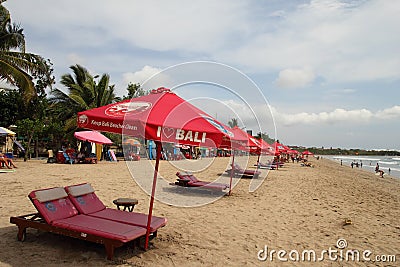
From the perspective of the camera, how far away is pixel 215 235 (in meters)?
6.09

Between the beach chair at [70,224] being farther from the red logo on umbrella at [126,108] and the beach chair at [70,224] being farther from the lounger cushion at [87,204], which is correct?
the red logo on umbrella at [126,108]

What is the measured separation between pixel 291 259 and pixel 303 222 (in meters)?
2.58

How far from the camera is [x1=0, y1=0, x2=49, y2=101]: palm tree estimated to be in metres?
16.7

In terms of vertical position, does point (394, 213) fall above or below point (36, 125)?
below

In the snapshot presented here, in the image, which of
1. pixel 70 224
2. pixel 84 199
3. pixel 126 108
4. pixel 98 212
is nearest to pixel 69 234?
pixel 70 224

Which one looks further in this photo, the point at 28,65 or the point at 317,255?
the point at 28,65

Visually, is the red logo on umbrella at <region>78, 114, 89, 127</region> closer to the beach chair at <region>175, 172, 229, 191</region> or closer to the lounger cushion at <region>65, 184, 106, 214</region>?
the lounger cushion at <region>65, 184, 106, 214</region>

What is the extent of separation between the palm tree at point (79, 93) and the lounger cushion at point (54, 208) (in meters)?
23.1

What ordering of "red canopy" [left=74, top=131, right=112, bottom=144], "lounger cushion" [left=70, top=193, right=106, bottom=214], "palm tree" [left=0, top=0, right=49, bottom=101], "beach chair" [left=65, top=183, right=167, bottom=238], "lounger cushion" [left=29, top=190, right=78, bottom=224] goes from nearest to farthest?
"lounger cushion" [left=29, top=190, right=78, bottom=224] → "beach chair" [left=65, top=183, right=167, bottom=238] → "lounger cushion" [left=70, top=193, right=106, bottom=214] → "palm tree" [left=0, top=0, right=49, bottom=101] → "red canopy" [left=74, top=131, right=112, bottom=144]

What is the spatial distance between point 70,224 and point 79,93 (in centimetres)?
2498

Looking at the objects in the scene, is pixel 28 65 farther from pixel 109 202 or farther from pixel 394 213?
pixel 394 213

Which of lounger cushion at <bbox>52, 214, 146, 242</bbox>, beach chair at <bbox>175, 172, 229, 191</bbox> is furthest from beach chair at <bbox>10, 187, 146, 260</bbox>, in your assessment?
beach chair at <bbox>175, 172, 229, 191</bbox>

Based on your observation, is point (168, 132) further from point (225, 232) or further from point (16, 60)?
point (16, 60)

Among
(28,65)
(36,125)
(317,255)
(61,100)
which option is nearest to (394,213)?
(317,255)
